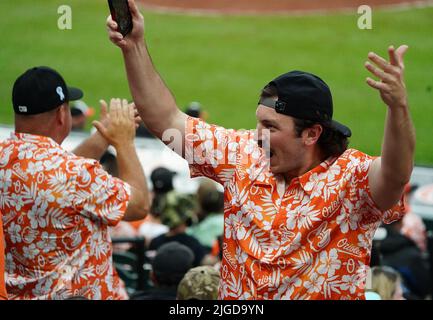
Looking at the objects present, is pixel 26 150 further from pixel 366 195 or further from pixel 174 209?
pixel 174 209

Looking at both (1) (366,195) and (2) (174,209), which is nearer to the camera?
(1) (366,195)

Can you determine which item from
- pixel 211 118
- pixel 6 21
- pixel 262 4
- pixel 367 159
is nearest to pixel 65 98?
pixel 367 159

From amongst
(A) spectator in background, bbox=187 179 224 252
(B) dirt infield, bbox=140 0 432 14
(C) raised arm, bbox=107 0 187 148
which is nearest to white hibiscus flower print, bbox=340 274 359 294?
(C) raised arm, bbox=107 0 187 148

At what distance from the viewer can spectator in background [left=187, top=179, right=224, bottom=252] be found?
19.8ft

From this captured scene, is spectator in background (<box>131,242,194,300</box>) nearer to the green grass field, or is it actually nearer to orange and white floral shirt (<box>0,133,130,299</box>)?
orange and white floral shirt (<box>0,133,130,299</box>)

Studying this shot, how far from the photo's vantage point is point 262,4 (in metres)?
16.6

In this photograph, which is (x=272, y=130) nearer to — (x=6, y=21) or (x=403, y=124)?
(x=403, y=124)

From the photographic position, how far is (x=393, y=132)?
2.43 metres

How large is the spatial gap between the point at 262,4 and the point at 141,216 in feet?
44.6

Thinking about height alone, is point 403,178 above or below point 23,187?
above

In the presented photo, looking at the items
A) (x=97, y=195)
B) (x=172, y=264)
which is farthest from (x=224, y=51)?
(x=97, y=195)

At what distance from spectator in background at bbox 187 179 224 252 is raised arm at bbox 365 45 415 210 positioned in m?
3.51

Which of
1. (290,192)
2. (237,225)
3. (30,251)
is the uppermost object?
(290,192)

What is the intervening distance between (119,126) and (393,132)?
135 centimetres
